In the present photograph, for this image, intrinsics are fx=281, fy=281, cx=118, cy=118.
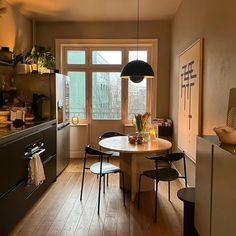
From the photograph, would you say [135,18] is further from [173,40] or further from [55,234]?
[55,234]

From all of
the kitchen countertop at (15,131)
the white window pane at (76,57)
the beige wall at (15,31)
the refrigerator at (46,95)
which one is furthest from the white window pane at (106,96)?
the kitchen countertop at (15,131)

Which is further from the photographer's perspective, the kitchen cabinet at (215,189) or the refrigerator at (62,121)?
the refrigerator at (62,121)

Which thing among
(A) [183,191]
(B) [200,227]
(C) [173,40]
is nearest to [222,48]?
(A) [183,191]

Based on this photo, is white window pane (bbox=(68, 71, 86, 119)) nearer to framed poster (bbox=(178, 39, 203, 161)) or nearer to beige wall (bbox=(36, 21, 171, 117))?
beige wall (bbox=(36, 21, 171, 117))

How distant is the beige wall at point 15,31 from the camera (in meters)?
4.52

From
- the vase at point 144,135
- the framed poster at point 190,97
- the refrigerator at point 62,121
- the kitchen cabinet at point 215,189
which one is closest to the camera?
the kitchen cabinet at point 215,189

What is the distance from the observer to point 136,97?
240 inches

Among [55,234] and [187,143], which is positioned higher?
[187,143]

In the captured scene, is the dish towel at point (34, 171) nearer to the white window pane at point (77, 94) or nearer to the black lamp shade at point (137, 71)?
the black lamp shade at point (137, 71)

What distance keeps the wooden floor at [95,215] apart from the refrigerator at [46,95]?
3.16ft

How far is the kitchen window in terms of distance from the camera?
238 inches

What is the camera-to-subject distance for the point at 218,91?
2.80 metres

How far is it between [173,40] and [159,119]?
1.57m

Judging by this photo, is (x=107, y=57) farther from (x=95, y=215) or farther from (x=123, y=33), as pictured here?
(x=95, y=215)
